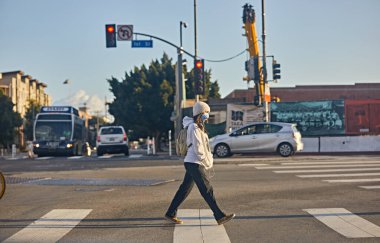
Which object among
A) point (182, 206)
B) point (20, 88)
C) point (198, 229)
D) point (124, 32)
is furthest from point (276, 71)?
point (20, 88)

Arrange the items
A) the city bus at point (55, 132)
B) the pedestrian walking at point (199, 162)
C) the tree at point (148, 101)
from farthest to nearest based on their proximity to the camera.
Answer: the tree at point (148, 101), the city bus at point (55, 132), the pedestrian walking at point (199, 162)

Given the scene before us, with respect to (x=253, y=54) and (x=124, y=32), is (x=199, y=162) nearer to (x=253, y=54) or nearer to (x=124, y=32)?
(x=124, y=32)

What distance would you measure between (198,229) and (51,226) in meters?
2.04

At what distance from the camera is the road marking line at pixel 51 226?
20.7ft

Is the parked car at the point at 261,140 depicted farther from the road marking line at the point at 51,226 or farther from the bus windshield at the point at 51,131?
the road marking line at the point at 51,226

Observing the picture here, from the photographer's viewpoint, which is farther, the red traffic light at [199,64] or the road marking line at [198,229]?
the red traffic light at [199,64]

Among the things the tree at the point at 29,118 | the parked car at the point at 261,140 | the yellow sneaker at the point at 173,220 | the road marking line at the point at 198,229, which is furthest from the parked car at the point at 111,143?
the tree at the point at 29,118

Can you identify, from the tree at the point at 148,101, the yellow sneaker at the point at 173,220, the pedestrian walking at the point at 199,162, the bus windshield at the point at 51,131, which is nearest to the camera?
the pedestrian walking at the point at 199,162

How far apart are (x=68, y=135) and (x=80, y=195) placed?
18.6 metres

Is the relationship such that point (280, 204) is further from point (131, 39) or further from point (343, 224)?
point (131, 39)

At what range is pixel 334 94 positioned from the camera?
57.3 m

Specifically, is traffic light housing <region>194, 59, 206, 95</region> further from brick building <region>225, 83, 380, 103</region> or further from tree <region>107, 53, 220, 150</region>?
brick building <region>225, 83, 380, 103</region>

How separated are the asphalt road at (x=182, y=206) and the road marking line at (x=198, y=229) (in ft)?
0.18

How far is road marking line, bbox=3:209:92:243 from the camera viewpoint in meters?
6.32
